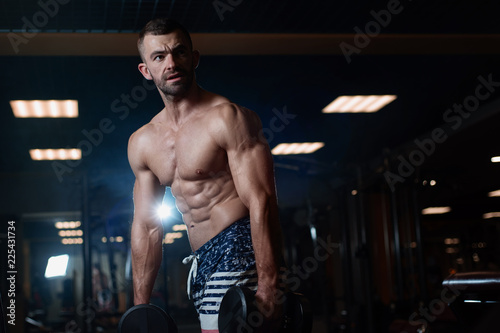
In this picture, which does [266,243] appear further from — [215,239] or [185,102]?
[185,102]

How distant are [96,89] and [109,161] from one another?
3.44 metres

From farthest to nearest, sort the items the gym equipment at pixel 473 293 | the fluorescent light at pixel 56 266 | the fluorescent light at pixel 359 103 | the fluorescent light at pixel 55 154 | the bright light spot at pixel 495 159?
the fluorescent light at pixel 55 154 → the bright light spot at pixel 495 159 → the fluorescent light at pixel 359 103 → the fluorescent light at pixel 56 266 → the gym equipment at pixel 473 293

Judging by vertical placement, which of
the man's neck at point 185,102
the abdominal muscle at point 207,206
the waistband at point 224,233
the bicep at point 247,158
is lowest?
the waistband at point 224,233

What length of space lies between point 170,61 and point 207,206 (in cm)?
54

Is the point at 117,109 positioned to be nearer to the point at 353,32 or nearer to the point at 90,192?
the point at 90,192

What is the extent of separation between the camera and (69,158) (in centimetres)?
914

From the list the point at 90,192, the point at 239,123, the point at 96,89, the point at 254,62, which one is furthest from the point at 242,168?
the point at 90,192

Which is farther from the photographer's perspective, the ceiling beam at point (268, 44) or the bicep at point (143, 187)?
the ceiling beam at point (268, 44)

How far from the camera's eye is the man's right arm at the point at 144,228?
7.22 ft

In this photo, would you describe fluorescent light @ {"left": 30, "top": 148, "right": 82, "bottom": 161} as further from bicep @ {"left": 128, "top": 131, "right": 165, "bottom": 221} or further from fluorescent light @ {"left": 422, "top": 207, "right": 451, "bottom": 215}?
fluorescent light @ {"left": 422, "top": 207, "right": 451, "bottom": 215}

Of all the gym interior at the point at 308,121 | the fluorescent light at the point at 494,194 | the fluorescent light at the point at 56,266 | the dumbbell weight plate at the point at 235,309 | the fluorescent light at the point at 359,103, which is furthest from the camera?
the fluorescent light at the point at 494,194

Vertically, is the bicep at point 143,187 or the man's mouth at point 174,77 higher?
the man's mouth at point 174,77

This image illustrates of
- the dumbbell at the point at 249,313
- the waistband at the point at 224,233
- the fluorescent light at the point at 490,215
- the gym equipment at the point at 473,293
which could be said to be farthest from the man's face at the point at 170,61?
the fluorescent light at the point at 490,215

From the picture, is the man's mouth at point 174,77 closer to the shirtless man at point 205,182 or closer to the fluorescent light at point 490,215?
the shirtless man at point 205,182
